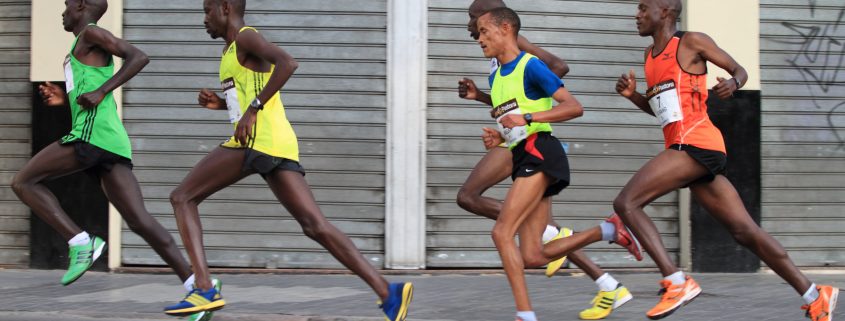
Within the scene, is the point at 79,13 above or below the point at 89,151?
above

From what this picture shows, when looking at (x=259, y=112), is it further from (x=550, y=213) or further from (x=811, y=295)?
(x=811, y=295)

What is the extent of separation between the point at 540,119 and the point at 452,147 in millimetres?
4117

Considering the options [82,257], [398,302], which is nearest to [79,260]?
[82,257]

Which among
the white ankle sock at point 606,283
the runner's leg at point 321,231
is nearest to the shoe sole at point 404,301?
the runner's leg at point 321,231

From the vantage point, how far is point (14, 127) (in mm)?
10289

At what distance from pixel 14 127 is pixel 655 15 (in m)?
6.16

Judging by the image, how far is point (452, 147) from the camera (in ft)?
32.8

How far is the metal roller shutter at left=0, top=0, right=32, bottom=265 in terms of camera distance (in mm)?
10250

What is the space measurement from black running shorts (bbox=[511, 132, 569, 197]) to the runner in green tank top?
229 cm

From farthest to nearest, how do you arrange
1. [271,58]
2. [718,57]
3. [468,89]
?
[468,89]
[718,57]
[271,58]

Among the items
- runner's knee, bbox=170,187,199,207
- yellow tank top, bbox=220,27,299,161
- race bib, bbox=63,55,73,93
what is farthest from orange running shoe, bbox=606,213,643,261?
race bib, bbox=63,55,73,93

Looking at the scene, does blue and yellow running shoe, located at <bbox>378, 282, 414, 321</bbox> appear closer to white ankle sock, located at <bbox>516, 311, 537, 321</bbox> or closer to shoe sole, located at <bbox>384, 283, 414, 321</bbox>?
shoe sole, located at <bbox>384, 283, 414, 321</bbox>

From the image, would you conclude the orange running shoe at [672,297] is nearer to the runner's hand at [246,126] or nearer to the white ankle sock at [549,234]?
the white ankle sock at [549,234]

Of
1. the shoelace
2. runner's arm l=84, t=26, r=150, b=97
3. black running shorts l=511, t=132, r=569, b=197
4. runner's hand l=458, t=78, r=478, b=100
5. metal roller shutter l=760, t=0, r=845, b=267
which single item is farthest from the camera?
metal roller shutter l=760, t=0, r=845, b=267
